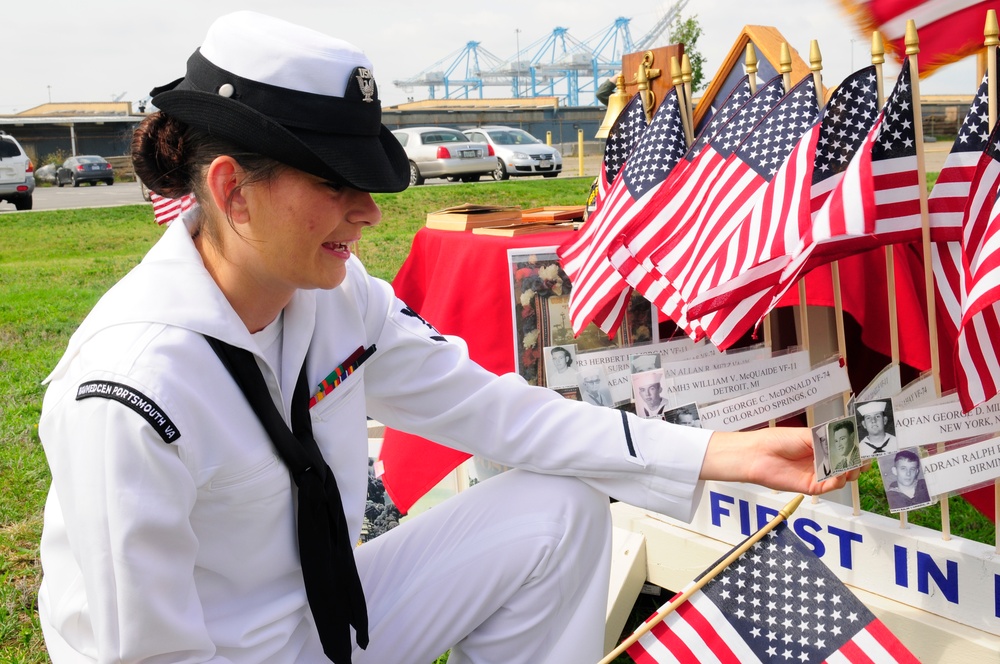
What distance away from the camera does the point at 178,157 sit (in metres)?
1.60

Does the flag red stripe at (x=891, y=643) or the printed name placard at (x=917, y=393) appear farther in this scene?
the printed name placard at (x=917, y=393)

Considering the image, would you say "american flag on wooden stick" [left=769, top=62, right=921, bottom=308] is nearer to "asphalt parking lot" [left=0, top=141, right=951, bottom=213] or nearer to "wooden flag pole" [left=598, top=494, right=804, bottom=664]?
"wooden flag pole" [left=598, top=494, right=804, bottom=664]

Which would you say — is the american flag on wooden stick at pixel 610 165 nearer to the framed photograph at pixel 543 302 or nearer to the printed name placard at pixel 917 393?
the framed photograph at pixel 543 302

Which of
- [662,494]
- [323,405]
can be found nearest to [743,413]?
[662,494]

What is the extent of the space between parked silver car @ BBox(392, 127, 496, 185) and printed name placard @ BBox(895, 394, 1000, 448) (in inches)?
658

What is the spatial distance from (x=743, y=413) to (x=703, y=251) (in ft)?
1.18

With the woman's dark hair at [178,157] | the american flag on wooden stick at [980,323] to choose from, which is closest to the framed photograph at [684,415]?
the american flag on wooden stick at [980,323]

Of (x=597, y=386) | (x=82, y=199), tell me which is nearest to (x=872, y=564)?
(x=597, y=386)

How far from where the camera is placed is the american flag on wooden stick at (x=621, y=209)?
2.47 meters

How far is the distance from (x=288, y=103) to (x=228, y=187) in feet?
0.52

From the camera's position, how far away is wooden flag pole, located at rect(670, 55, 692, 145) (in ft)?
8.09

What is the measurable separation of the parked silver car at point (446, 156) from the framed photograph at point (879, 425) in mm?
16696

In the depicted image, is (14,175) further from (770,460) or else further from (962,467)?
(962,467)

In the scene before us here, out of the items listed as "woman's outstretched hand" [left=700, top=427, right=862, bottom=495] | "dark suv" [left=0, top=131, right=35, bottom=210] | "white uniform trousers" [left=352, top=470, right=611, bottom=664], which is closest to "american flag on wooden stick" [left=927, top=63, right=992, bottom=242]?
"woman's outstretched hand" [left=700, top=427, right=862, bottom=495]
